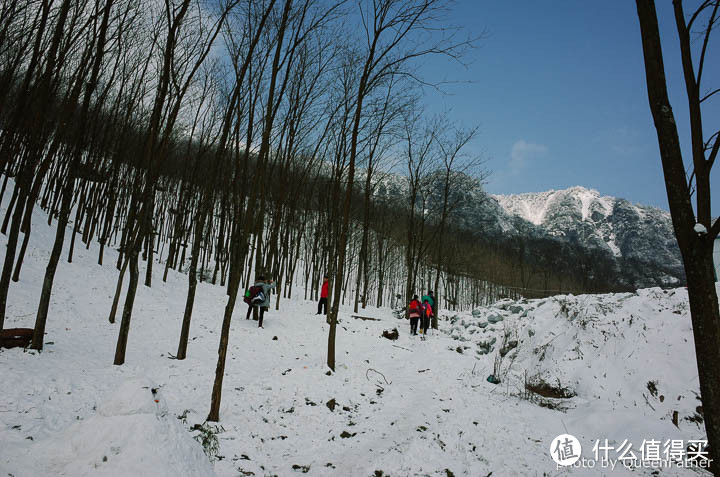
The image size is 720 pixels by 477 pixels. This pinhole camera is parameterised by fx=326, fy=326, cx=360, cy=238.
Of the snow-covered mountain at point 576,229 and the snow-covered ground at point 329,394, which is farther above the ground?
the snow-covered mountain at point 576,229

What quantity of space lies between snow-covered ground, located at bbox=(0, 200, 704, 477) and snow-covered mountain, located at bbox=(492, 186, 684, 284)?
70.0m

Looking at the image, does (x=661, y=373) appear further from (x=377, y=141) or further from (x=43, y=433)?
(x=377, y=141)

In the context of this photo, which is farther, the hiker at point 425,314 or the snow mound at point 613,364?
the hiker at point 425,314

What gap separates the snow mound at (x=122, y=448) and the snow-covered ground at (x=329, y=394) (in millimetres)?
13

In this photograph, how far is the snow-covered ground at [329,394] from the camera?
3.22 m

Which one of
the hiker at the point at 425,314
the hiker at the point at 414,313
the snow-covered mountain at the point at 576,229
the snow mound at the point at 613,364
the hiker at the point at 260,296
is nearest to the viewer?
the snow mound at the point at 613,364

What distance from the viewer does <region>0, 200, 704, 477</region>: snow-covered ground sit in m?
3.22

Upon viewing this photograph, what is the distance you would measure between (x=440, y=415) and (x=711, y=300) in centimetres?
450

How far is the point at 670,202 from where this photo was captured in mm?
3469

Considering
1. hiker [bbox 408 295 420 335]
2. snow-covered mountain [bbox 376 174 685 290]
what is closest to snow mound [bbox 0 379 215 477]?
hiker [bbox 408 295 420 335]

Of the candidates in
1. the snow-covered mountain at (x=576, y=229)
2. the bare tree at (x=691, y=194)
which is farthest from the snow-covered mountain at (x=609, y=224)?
the bare tree at (x=691, y=194)

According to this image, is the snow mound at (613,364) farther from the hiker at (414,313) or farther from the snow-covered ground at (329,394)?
the hiker at (414,313)

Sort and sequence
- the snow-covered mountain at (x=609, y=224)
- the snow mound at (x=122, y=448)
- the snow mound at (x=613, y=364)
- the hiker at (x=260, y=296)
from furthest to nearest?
1. the snow-covered mountain at (x=609, y=224)
2. the hiker at (x=260, y=296)
3. the snow mound at (x=613, y=364)
4. the snow mound at (x=122, y=448)

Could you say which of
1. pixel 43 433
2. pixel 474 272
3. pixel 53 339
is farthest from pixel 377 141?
pixel 474 272
